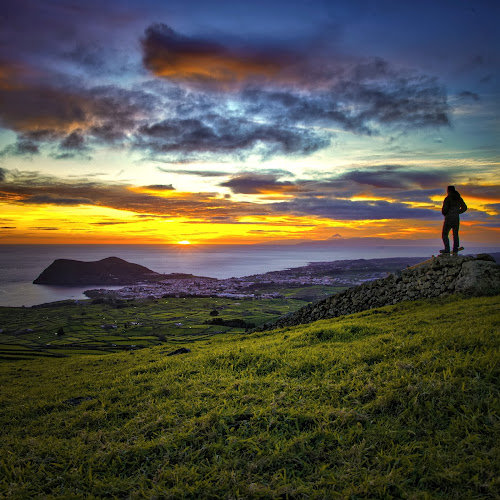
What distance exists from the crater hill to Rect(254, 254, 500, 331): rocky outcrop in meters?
134

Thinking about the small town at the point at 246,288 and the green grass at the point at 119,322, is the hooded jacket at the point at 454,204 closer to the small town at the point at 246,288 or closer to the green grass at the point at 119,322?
the green grass at the point at 119,322

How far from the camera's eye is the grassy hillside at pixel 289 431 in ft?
12.2

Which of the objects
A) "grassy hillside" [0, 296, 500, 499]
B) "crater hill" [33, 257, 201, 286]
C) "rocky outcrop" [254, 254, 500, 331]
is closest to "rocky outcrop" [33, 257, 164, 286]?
"crater hill" [33, 257, 201, 286]

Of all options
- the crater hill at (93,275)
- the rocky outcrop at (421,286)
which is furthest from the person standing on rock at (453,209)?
the crater hill at (93,275)

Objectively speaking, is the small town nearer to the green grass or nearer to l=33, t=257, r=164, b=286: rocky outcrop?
the green grass

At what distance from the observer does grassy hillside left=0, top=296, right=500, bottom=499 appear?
3732mm

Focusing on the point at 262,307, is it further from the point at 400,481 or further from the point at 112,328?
the point at 400,481

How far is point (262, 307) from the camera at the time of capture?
79.1 m

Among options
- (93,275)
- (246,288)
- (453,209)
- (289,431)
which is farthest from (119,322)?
Result: (93,275)

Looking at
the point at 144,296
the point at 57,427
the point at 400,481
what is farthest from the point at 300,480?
the point at 144,296

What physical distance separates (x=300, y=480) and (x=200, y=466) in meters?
1.39

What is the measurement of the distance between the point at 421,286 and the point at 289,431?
13.6 m

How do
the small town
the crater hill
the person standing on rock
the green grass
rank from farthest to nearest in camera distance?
the crater hill, the small town, the green grass, the person standing on rock

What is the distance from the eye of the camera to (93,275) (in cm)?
14862
